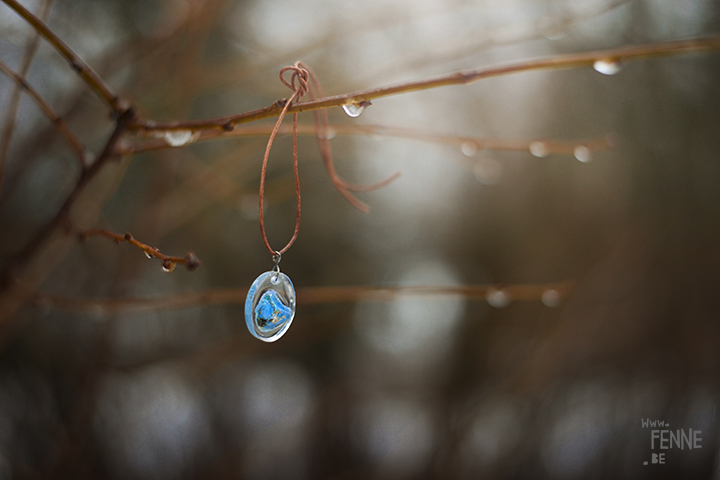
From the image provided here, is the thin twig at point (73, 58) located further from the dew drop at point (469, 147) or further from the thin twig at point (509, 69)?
the dew drop at point (469, 147)

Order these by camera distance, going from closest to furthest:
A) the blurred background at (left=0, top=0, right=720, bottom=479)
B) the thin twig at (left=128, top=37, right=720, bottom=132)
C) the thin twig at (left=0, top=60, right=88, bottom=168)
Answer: the thin twig at (left=128, top=37, right=720, bottom=132) < the thin twig at (left=0, top=60, right=88, bottom=168) < the blurred background at (left=0, top=0, right=720, bottom=479)

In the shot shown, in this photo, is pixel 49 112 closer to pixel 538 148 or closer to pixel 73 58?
pixel 73 58

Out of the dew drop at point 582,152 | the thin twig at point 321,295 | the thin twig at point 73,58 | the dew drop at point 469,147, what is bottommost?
the thin twig at point 321,295

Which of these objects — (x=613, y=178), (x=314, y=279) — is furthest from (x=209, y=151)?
(x=613, y=178)

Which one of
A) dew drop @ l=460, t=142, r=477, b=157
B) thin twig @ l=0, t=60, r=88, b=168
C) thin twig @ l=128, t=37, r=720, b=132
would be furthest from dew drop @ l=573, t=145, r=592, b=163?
thin twig @ l=0, t=60, r=88, b=168

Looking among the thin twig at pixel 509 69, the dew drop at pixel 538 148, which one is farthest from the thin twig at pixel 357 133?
the thin twig at pixel 509 69

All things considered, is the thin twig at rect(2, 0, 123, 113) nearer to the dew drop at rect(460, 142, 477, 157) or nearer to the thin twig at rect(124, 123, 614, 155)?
the thin twig at rect(124, 123, 614, 155)
